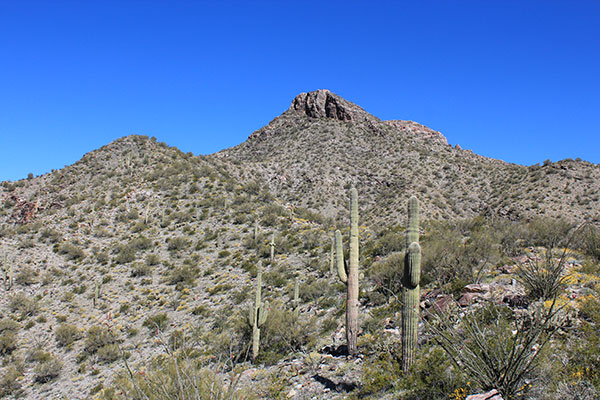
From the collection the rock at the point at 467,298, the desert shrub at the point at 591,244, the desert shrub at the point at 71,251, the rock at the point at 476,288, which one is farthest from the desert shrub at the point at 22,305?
the desert shrub at the point at 591,244

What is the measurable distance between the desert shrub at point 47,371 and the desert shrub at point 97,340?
125 cm

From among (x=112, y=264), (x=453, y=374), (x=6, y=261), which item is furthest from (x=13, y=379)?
(x=453, y=374)

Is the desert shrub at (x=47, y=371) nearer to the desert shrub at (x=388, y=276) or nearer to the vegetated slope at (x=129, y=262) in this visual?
the vegetated slope at (x=129, y=262)

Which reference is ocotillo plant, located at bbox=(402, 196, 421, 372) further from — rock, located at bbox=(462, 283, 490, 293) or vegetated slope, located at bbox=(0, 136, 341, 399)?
vegetated slope, located at bbox=(0, 136, 341, 399)

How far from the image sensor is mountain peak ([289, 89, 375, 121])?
2368 inches

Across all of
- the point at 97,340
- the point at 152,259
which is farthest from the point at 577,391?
the point at 152,259

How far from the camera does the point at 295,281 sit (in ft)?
49.7

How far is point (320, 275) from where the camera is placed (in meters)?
18.0

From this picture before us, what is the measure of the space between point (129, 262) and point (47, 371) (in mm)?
9920

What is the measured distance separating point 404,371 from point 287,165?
1704 inches

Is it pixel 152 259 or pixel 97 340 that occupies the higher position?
pixel 152 259

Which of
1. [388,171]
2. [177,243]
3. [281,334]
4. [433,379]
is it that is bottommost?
Result: [281,334]

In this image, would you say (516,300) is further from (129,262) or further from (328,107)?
(328,107)

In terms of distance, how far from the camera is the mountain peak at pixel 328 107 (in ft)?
197
